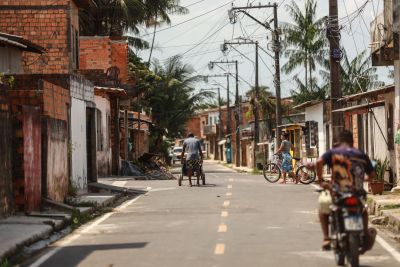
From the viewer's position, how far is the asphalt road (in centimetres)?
1097

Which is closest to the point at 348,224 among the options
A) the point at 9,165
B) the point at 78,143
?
the point at 9,165

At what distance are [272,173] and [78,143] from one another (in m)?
8.86

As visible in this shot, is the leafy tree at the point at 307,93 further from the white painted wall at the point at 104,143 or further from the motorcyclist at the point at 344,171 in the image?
the motorcyclist at the point at 344,171

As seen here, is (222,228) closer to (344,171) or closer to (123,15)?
(344,171)

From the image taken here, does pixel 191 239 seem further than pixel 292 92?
No

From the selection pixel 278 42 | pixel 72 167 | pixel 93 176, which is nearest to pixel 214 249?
pixel 72 167

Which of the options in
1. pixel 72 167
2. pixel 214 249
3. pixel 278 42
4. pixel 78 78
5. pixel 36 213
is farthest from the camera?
pixel 278 42

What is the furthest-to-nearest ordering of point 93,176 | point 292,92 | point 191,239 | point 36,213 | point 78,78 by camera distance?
1. point 292,92
2. point 93,176
3. point 78,78
4. point 36,213
5. point 191,239

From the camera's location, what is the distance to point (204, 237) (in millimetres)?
13336

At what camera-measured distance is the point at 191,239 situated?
1312 centimetres

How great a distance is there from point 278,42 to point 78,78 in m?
19.9

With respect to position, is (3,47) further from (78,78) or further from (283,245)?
(283,245)

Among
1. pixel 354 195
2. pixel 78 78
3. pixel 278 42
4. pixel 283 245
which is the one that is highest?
pixel 278 42

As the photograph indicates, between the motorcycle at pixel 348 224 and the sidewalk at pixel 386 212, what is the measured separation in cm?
359
